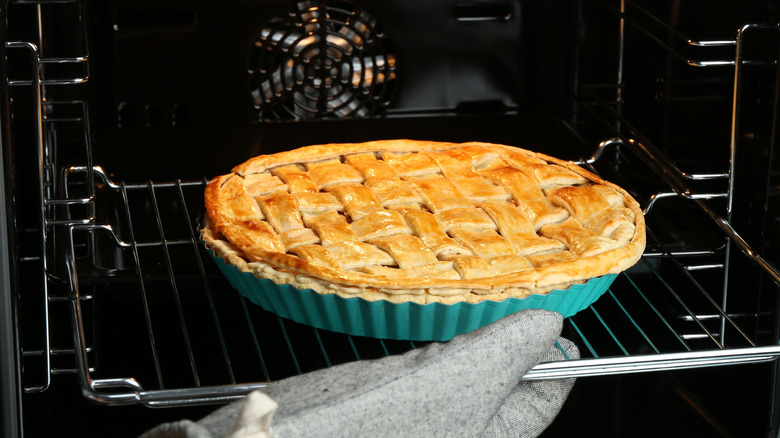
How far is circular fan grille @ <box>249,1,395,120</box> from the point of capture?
145cm

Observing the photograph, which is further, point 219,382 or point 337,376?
point 219,382

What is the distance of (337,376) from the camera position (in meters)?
0.74

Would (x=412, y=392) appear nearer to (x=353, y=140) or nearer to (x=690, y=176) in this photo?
(x=690, y=176)

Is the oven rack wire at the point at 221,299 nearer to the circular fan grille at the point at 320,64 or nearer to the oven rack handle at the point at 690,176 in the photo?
the oven rack handle at the point at 690,176

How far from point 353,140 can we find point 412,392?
2.50 ft

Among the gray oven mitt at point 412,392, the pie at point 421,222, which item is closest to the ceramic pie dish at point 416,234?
the pie at point 421,222

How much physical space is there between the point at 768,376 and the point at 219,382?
62 centimetres

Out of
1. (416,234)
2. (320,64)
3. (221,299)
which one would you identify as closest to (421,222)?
(416,234)

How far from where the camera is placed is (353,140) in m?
1.45

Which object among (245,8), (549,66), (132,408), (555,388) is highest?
(245,8)

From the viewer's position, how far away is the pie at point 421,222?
3.22 ft

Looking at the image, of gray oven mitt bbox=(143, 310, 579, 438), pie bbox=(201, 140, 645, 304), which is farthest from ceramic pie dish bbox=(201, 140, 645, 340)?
gray oven mitt bbox=(143, 310, 579, 438)

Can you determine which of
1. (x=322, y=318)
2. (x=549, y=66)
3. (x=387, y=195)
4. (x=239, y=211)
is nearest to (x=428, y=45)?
(x=549, y=66)

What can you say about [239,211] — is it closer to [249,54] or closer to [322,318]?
[322,318]
